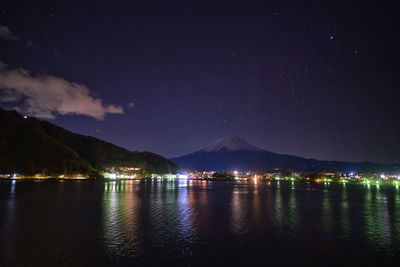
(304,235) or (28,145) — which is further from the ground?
(28,145)

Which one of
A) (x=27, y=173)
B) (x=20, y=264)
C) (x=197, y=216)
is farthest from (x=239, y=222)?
(x=27, y=173)

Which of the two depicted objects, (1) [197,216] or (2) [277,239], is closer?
(2) [277,239]

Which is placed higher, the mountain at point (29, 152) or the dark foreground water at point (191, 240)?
the mountain at point (29, 152)

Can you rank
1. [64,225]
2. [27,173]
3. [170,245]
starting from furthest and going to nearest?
[27,173], [64,225], [170,245]

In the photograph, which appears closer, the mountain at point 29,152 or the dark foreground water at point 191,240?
the dark foreground water at point 191,240

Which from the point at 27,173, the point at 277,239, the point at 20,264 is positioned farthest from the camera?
the point at 27,173

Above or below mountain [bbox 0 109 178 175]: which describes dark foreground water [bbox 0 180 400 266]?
below

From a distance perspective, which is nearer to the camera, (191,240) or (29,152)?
(191,240)

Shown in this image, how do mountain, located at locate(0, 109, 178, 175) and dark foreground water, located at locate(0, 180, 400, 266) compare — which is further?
mountain, located at locate(0, 109, 178, 175)

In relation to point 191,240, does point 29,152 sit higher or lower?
higher

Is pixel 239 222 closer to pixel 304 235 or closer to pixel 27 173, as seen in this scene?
Result: pixel 304 235

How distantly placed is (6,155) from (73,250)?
129072 millimetres

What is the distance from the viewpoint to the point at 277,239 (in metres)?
16.2

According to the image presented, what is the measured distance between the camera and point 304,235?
17.3 m
